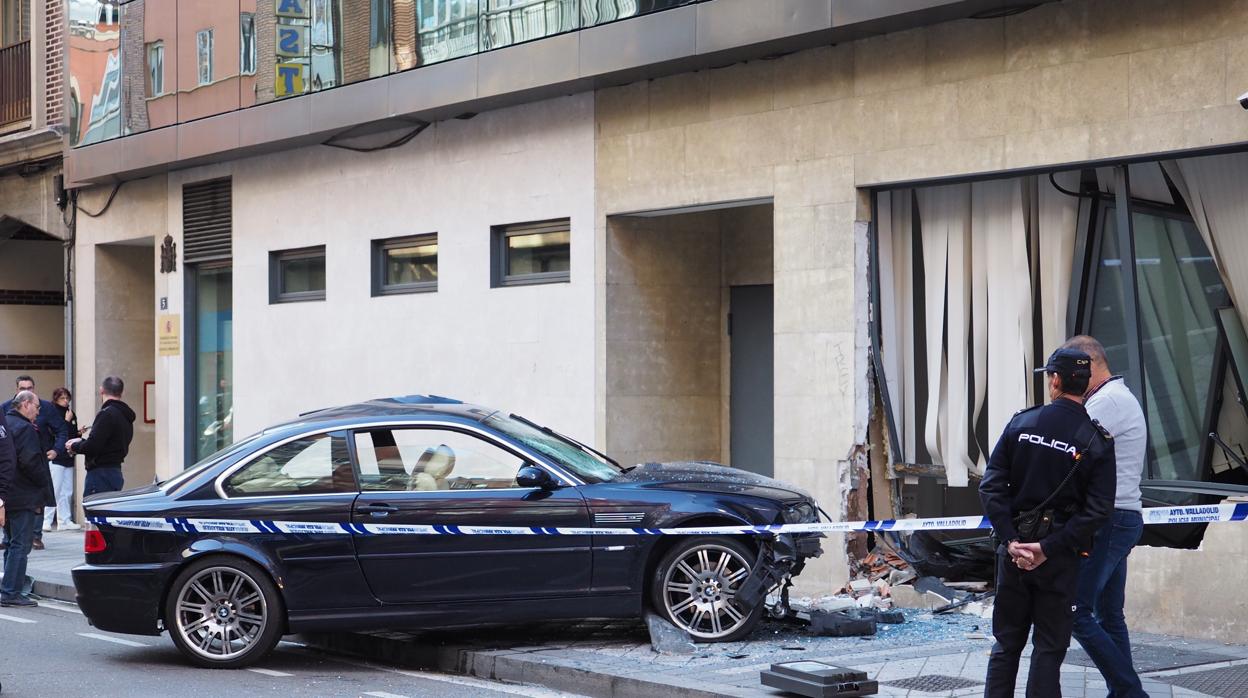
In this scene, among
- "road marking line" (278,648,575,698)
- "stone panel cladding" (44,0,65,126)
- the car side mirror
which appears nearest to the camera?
"road marking line" (278,648,575,698)

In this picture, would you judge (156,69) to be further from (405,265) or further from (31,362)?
(31,362)

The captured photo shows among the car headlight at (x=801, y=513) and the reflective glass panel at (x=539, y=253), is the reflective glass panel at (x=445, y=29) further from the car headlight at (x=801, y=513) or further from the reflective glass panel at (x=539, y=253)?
the car headlight at (x=801, y=513)

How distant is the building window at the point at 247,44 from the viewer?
17.8 m

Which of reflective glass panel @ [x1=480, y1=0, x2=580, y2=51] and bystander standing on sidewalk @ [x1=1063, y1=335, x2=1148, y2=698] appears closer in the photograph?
bystander standing on sidewalk @ [x1=1063, y1=335, x2=1148, y2=698]

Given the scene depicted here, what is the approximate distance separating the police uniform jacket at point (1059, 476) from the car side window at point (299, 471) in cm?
461

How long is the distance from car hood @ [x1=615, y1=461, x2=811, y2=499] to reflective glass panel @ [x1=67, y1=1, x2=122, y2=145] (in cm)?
1255

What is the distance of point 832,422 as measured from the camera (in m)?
12.0

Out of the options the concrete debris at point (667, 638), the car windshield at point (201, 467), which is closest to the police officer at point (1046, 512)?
the concrete debris at point (667, 638)

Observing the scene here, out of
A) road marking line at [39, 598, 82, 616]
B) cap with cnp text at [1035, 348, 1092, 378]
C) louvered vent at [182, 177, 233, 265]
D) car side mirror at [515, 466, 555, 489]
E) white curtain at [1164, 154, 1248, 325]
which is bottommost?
road marking line at [39, 598, 82, 616]

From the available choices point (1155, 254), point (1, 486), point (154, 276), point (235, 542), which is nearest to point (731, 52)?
point (1155, 254)

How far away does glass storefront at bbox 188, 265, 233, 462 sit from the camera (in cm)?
1933

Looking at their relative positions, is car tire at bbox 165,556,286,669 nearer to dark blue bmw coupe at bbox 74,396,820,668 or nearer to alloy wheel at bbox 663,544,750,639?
dark blue bmw coupe at bbox 74,396,820,668

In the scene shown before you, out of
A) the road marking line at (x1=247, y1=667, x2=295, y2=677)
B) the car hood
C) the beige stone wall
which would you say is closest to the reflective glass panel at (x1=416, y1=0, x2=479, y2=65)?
the beige stone wall

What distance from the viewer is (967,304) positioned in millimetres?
11531
